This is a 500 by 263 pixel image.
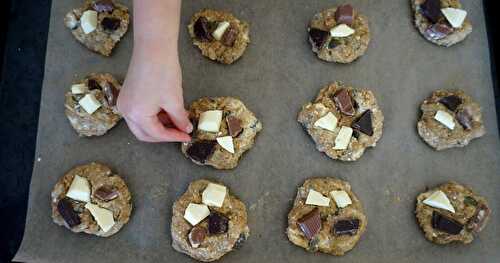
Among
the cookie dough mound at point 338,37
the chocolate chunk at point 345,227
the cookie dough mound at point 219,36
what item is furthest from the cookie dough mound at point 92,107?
the chocolate chunk at point 345,227

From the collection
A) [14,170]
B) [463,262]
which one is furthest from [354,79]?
[14,170]

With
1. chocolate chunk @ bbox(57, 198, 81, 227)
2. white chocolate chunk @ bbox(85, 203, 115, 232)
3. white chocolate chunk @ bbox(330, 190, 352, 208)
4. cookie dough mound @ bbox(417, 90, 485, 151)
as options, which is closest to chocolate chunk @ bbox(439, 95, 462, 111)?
cookie dough mound @ bbox(417, 90, 485, 151)

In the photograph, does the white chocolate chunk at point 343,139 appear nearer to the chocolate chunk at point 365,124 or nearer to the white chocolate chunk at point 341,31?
the chocolate chunk at point 365,124

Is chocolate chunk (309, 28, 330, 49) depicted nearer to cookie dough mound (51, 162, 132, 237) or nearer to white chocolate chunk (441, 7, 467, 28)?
white chocolate chunk (441, 7, 467, 28)

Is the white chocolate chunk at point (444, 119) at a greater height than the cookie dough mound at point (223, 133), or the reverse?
the white chocolate chunk at point (444, 119)

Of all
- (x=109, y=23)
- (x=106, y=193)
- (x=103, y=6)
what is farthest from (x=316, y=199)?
(x=103, y=6)

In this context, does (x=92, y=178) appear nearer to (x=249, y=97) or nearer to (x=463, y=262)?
(x=249, y=97)
